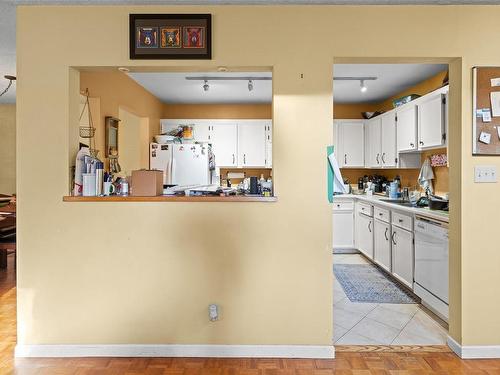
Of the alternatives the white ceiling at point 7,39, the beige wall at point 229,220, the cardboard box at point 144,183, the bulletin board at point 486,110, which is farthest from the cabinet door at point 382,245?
the white ceiling at point 7,39

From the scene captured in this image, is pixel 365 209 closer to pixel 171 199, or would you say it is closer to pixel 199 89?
pixel 199 89

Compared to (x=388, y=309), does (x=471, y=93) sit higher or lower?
higher

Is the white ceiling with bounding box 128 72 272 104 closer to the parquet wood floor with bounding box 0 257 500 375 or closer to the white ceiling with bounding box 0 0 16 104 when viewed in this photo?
the white ceiling with bounding box 0 0 16 104

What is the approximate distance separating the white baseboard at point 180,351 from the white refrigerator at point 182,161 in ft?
10.1

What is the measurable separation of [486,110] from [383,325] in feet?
5.92

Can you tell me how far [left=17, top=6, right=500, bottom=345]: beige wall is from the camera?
91.0 inches

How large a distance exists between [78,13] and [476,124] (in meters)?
2.78

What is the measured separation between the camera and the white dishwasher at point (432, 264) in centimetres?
279

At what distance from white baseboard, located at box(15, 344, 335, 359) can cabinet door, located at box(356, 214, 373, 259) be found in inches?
98.7

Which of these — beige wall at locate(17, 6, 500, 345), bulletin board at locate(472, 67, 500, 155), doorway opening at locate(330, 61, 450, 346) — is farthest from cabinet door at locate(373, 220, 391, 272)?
bulletin board at locate(472, 67, 500, 155)

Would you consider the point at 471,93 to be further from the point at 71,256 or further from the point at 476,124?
the point at 71,256

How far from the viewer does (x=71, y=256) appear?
92.4 inches

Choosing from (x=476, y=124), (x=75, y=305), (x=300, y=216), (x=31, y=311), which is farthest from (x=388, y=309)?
(x=31, y=311)

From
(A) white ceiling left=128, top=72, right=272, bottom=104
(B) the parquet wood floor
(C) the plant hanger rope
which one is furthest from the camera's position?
(A) white ceiling left=128, top=72, right=272, bottom=104
